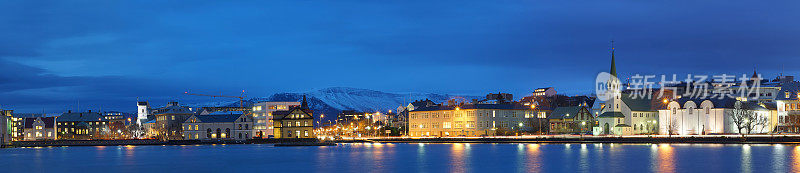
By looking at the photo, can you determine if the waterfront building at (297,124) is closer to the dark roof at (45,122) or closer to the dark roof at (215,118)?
the dark roof at (215,118)

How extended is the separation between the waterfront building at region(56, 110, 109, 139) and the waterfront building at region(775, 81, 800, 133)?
421 ft

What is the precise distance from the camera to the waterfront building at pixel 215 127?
454 feet

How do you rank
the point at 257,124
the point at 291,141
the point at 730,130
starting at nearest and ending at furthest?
the point at 730,130 < the point at 291,141 < the point at 257,124

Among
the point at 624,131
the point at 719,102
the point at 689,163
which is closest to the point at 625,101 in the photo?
the point at 624,131

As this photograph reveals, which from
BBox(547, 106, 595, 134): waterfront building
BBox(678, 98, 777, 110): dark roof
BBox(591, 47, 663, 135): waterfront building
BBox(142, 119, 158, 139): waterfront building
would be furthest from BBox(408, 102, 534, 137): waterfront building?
BBox(142, 119, 158, 139): waterfront building

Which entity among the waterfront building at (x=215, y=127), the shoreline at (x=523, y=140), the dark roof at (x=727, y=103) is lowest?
the shoreline at (x=523, y=140)

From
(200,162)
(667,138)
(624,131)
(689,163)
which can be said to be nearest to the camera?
(689,163)

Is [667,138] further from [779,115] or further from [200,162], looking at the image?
[200,162]

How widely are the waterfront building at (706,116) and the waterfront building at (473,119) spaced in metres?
25.3

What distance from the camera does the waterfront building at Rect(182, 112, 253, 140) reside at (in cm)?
13838

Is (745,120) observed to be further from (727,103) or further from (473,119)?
(473,119)

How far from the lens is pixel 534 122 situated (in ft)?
434

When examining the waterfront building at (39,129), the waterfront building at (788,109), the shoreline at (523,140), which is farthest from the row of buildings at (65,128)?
the waterfront building at (788,109)

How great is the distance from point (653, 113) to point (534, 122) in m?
20.3
